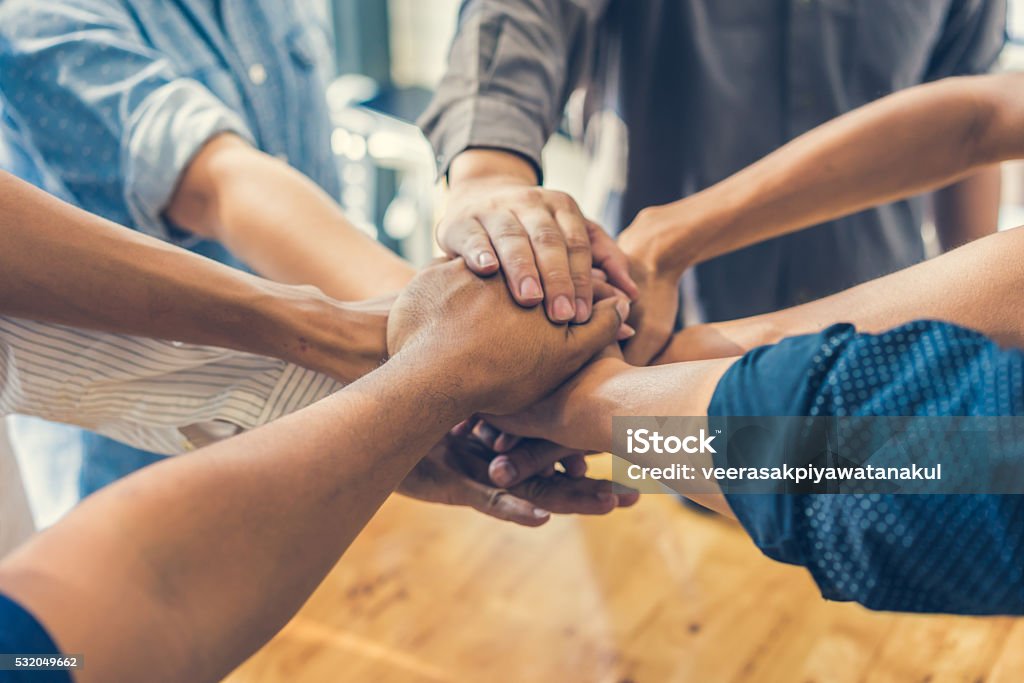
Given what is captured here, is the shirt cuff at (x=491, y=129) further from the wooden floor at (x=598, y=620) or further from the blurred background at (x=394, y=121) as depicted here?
the blurred background at (x=394, y=121)

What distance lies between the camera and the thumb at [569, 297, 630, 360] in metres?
0.80

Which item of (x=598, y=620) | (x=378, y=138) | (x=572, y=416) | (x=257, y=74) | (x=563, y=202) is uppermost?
(x=257, y=74)

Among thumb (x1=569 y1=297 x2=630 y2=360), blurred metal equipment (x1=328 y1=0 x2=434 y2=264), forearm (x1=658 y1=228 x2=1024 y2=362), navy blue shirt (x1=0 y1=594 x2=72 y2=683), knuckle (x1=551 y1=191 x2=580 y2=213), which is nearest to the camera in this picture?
navy blue shirt (x1=0 y1=594 x2=72 y2=683)

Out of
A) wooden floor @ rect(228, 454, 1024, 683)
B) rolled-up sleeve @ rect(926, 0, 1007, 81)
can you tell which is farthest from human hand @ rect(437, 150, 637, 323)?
rolled-up sleeve @ rect(926, 0, 1007, 81)

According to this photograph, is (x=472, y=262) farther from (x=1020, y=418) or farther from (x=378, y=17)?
(x=378, y=17)


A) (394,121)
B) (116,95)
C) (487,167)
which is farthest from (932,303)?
(394,121)

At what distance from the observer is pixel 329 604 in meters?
1.14

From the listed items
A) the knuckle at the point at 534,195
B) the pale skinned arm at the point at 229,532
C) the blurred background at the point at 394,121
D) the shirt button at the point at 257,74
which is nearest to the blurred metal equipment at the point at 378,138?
the blurred background at the point at 394,121

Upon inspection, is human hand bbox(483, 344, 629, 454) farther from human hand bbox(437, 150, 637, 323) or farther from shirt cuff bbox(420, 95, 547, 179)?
shirt cuff bbox(420, 95, 547, 179)

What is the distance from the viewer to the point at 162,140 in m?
0.95

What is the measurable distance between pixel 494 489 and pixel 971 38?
0.89m

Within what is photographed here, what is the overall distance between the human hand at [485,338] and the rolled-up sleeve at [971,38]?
0.70m

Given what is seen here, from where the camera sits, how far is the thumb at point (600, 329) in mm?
800

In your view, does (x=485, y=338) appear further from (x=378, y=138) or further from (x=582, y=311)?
(x=378, y=138)
